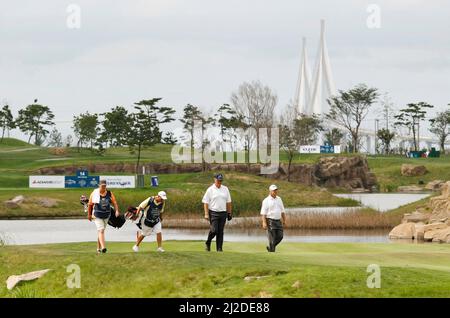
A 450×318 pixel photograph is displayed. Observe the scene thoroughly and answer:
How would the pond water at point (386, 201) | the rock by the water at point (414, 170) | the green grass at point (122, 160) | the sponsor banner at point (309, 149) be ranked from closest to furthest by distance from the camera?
the pond water at point (386, 201) → the green grass at point (122, 160) → the rock by the water at point (414, 170) → the sponsor banner at point (309, 149)

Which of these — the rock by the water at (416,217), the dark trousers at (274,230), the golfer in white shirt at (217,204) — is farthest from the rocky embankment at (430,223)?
the golfer in white shirt at (217,204)

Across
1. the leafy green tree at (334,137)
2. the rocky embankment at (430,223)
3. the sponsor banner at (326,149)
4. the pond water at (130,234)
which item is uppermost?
the leafy green tree at (334,137)

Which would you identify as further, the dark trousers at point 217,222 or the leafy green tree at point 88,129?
the leafy green tree at point 88,129

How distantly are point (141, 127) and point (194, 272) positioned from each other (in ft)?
315

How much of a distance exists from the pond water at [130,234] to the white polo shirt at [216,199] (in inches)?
749

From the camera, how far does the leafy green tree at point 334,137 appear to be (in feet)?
576

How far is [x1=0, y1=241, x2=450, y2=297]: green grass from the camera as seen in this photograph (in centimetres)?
2186

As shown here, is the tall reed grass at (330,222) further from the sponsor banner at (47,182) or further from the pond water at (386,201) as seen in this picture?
the sponsor banner at (47,182)

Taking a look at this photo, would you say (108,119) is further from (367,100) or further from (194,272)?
(194,272)

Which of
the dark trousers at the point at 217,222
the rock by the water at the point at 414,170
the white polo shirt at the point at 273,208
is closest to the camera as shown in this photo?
the dark trousers at the point at 217,222

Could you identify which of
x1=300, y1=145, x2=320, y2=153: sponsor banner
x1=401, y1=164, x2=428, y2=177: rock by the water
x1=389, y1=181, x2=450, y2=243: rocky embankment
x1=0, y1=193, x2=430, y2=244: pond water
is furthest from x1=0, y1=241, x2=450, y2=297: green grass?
x1=300, y1=145, x2=320, y2=153: sponsor banner

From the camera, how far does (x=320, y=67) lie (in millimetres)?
193500
